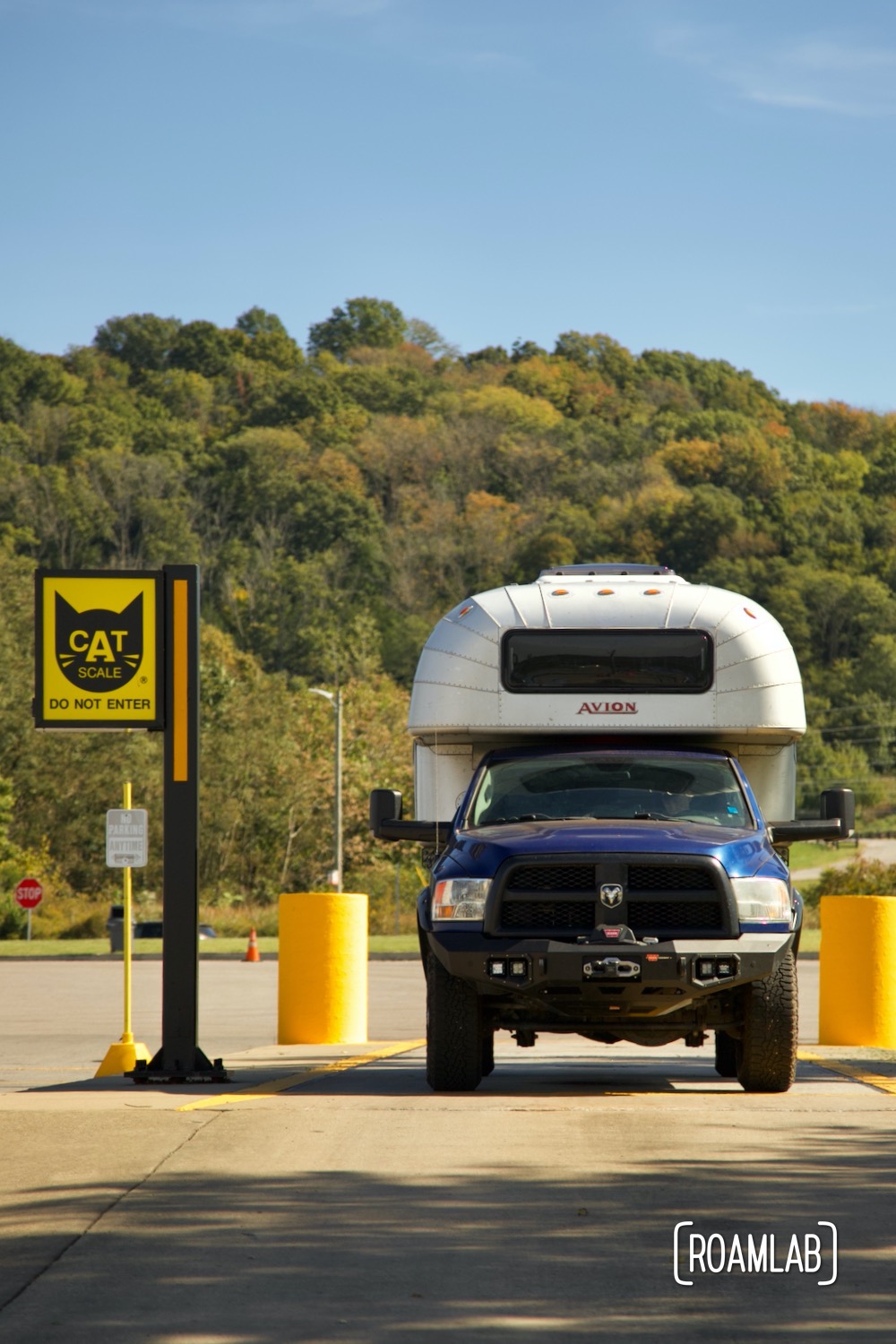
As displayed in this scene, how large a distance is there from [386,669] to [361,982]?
292ft

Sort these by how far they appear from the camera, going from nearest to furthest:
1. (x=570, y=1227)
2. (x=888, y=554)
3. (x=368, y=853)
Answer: (x=570, y=1227) → (x=368, y=853) → (x=888, y=554)

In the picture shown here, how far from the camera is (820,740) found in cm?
10088

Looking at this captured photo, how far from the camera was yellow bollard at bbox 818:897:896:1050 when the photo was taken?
49.5 feet

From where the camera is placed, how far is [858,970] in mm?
15438

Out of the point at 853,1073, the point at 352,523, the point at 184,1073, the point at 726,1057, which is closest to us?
the point at 184,1073

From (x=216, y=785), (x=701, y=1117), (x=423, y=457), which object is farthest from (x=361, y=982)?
(x=423, y=457)

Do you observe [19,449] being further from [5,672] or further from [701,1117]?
[701,1117]

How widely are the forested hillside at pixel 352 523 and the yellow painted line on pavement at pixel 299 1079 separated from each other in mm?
45082

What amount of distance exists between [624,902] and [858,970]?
236 inches

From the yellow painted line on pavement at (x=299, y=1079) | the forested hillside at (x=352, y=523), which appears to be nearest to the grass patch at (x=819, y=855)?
the forested hillside at (x=352, y=523)

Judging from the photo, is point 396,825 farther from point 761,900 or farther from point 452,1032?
point 761,900

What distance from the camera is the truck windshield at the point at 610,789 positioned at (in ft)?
36.9

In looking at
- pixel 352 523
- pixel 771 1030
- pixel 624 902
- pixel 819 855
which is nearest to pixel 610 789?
pixel 624 902

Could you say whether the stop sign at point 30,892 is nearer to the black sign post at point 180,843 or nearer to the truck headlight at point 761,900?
the black sign post at point 180,843
